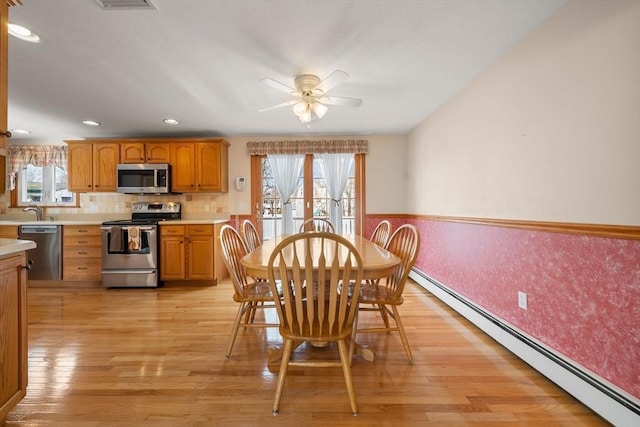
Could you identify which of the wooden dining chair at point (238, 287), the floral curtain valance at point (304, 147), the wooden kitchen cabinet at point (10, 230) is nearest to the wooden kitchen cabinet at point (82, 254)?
the wooden kitchen cabinet at point (10, 230)

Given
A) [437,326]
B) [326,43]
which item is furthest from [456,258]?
[326,43]

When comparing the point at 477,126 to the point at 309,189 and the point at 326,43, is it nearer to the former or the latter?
the point at 326,43

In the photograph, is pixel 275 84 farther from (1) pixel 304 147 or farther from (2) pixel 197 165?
(2) pixel 197 165

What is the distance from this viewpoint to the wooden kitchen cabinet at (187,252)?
369 cm

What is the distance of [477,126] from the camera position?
249 cm

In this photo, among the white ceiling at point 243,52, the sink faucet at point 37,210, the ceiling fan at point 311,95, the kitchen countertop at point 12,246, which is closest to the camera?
the kitchen countertop at point 12,246

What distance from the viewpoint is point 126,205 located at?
171 inches

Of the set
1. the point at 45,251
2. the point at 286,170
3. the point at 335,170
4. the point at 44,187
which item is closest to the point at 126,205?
the point at 45,251

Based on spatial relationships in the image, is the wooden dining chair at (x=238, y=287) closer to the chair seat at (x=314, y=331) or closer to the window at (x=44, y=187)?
the chair seat at (x=314, y=331)

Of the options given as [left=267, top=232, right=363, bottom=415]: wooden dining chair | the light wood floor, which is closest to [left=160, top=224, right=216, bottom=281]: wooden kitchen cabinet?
the light wood floor

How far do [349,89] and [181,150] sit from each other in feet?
8.45

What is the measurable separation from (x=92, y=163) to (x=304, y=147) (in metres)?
2.97

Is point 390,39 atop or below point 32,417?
atop

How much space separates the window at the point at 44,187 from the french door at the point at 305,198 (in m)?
2.82
